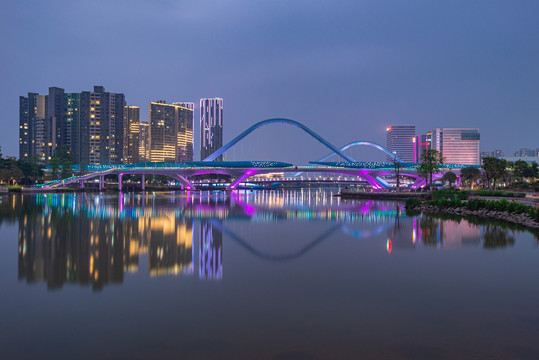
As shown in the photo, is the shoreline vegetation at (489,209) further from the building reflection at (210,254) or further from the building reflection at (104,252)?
the building reflection at (104,252)

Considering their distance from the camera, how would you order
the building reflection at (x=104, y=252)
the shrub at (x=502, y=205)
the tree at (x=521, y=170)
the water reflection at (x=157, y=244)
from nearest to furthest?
the building reflection at (x=104, y=252), the water reflection at (x=157, y=244), the shrub at (x=502, y=205), the tree at (x=521, y=170)

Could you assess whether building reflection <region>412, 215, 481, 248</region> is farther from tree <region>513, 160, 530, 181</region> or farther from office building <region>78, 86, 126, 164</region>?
office building <region>78, 86, 126, 164</region>

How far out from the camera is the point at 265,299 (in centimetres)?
934

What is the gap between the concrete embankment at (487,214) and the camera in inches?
1012

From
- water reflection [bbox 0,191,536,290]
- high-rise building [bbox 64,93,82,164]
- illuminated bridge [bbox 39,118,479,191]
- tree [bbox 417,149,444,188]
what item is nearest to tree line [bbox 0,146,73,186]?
illuminated bridge [bbox 39,118,479,191]

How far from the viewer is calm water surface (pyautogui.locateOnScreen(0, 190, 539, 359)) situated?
6703 millimetres

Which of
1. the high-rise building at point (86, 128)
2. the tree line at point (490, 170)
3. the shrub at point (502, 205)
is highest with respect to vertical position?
the high-rise building at point (86, 128)

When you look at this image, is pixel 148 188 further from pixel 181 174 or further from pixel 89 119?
pixel 89 119

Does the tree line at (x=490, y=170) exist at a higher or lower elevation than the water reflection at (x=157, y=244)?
higher

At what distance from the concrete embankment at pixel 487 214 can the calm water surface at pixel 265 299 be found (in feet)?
29.1

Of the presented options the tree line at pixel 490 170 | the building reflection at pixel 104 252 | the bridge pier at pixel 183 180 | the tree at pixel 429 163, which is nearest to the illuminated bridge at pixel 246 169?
the bridge pier at pixel 183 180

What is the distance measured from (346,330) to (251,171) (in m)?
110

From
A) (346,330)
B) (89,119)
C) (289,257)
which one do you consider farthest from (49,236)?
(89,119)

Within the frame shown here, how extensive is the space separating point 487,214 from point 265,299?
27.9 meters
